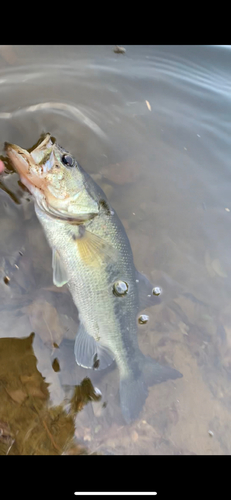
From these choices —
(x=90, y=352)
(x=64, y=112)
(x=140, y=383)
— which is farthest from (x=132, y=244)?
(x=64, y=112)

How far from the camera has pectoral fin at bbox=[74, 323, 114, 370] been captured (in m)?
2.80

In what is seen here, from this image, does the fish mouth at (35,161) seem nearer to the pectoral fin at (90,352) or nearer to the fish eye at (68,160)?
the fish eye at (68,160)

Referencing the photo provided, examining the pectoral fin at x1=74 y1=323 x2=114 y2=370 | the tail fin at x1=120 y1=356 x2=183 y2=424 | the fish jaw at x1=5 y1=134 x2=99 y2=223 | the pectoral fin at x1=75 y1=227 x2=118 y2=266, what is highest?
the fish jaw at x1=5 y1=134 x2=99 y2=223

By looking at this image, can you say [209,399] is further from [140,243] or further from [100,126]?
[100,126]

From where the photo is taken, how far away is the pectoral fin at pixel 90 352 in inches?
110

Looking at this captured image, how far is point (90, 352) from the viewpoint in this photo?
281cm

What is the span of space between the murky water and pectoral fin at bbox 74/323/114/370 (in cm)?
14

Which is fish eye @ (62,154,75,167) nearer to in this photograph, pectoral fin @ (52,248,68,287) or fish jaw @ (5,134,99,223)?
fish jaw @ (5,134,99,223)

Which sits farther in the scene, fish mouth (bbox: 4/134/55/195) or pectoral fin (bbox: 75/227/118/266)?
pectoral fin (bbox: 75/227/118/266)

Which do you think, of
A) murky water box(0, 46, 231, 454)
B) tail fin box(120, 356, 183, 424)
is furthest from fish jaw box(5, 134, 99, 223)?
tail fin box(120, 356, 183, 424)

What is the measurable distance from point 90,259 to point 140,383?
1.26m

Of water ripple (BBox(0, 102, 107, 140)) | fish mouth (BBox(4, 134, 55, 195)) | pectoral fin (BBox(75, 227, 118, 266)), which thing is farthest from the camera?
water ripple (BBox(0, 102, 107, 140))

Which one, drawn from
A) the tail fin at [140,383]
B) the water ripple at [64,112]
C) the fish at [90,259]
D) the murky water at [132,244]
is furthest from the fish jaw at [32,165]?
the tail fin at [140,383]
